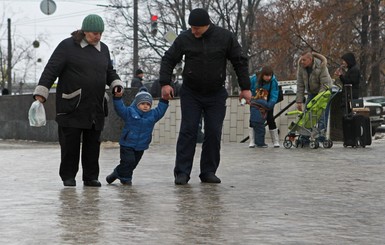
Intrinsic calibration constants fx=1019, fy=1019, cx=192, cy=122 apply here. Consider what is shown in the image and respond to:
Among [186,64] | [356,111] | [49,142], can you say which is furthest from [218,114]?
[49,142]

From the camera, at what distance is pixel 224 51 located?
379 inches

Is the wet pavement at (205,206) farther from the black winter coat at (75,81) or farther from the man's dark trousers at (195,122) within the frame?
the black winter coat at (75,81)

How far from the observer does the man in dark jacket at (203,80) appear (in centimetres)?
960

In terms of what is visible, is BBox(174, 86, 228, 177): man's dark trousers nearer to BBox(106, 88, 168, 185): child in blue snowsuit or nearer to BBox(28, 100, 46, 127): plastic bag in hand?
BBox(106, 88, 168, 185): child in blue snowsuit

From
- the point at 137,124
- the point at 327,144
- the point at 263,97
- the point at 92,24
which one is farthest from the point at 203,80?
the point at 263,97

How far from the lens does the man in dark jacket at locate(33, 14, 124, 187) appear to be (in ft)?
30.2

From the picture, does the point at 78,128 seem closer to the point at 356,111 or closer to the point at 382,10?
the point at 356,111

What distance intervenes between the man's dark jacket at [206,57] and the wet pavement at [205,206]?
0.97 meters

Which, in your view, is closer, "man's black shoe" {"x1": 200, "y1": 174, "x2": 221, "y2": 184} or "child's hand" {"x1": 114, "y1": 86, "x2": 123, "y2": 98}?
"child's hand" {"x1": 114, "y1": 86, "x2": 123, "y2": 98}

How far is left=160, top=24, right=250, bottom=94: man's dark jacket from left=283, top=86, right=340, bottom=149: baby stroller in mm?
6225

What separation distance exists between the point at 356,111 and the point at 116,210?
403 inches

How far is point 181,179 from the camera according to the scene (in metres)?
9.62

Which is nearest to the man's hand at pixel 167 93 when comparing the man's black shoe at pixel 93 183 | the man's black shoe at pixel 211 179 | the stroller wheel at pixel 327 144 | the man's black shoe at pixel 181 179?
the man's black shoe at pixel 181 179

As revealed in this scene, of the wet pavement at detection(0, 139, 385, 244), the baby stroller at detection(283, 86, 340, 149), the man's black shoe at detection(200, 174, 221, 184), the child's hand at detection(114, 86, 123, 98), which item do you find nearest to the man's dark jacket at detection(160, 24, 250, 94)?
the child's hand at detection(114, 86, 123, 98)
